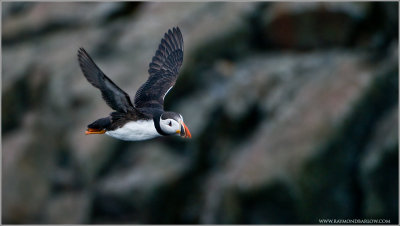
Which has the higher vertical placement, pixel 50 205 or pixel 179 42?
pixel 179 42

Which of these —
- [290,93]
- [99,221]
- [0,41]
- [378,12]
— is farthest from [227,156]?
[0,41]

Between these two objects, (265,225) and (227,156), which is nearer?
(265,225)

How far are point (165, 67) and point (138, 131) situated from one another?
9.45ft

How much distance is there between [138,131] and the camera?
8844mm

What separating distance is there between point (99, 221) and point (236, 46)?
668 cm

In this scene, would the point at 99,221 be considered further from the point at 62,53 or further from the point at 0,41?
the point at 0,41

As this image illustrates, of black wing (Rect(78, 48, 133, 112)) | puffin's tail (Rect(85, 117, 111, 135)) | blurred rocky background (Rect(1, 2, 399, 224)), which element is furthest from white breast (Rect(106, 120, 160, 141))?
blurred rocky background (Rect(1, 2, 399, 224))

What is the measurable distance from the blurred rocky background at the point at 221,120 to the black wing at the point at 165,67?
4228 mm

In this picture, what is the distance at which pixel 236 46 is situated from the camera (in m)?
19.0

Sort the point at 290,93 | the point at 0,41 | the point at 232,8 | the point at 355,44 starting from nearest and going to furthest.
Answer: the point at 290,93
the point at 355,44
the point at 232,8
the point at 0,41

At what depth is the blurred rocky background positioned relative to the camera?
14469 millimetres

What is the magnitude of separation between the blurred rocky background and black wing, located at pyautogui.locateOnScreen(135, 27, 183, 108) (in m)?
4.23

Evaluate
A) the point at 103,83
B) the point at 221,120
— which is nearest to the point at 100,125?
the point at 103,83

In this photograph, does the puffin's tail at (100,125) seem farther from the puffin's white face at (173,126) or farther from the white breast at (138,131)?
the puffin's white face at (173,126)
